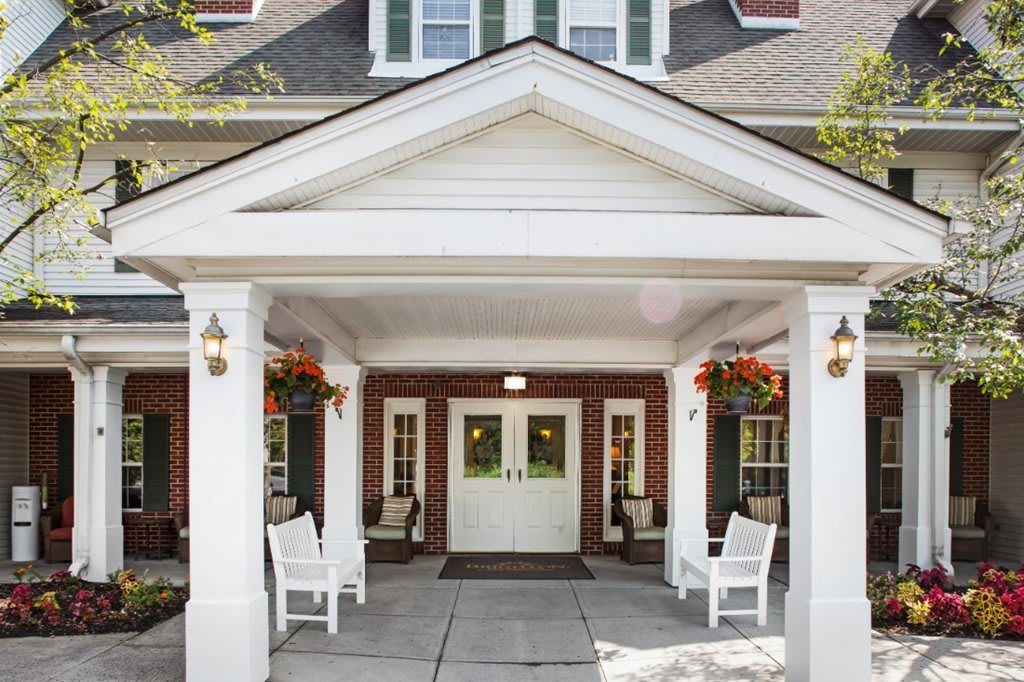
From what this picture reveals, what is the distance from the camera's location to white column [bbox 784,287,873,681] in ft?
17.1

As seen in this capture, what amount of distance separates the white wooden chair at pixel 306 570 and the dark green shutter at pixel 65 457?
5.05m

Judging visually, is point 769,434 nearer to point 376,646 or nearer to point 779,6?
point 779,6

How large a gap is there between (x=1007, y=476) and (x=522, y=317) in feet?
28.4

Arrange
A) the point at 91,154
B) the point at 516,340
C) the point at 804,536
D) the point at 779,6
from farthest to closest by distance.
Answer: the point at 779,6 → the point at 91,154 → the point at 516,340 → the point at 804,536

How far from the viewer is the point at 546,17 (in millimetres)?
11141

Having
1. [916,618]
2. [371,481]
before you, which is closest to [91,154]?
[371,481]

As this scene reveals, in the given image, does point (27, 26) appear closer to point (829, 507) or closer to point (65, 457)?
point (65, 457)

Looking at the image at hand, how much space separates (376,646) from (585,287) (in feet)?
11.9

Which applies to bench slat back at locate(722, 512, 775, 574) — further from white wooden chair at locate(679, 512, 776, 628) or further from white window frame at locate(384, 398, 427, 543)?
white window frame at locate(384, 398, 427, 543)

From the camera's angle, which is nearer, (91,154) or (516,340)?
(516,340)

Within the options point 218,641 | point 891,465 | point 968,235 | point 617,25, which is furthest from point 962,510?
point 218,641

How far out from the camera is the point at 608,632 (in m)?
7.50

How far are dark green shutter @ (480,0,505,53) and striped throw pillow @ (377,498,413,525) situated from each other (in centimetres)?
650

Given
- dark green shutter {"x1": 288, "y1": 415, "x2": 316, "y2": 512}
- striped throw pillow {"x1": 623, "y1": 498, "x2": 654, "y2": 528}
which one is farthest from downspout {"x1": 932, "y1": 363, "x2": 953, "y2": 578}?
dark green shutter {"x1": 288, "y1": 415, "x2": 316, "y2": 512}
